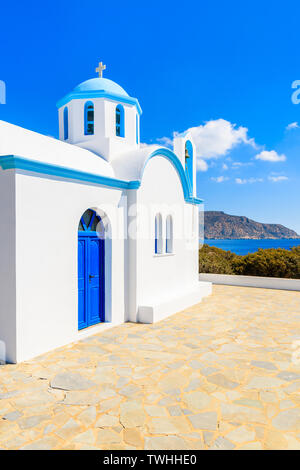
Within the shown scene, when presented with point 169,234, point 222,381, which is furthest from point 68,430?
point 169,234

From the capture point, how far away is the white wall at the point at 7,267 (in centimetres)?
500

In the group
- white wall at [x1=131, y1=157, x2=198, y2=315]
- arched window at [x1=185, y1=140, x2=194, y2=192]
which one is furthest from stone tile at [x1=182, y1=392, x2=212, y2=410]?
arched window at [x1=185, y1=140, x2=194, y2=192]

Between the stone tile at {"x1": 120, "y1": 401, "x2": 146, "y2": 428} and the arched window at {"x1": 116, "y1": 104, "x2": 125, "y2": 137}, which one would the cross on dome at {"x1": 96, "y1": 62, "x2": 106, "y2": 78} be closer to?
the arched window at {"x1": 116, "y1": 104, "x2": 125, "y2": 137}

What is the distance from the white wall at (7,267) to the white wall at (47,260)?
0.09 m

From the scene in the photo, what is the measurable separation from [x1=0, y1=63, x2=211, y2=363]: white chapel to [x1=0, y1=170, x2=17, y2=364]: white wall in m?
0.02

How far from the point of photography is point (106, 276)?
23.5 ft

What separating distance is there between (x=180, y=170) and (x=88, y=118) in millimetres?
3193

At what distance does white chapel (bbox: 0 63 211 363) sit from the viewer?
5.12 m

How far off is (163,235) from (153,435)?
613 centimetres

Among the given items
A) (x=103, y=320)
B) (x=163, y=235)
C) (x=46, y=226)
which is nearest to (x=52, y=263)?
(x=46, y=226)

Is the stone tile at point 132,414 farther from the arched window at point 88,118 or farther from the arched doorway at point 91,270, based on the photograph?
the arched window at point 88,118

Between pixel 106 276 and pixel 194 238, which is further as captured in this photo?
pixel 194 238
